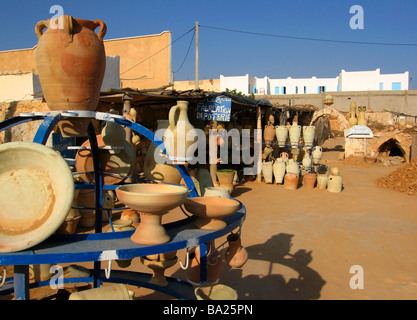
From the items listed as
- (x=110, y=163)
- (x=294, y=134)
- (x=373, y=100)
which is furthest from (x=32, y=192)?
(x=373, y=100)

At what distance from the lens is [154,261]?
8.87 ft

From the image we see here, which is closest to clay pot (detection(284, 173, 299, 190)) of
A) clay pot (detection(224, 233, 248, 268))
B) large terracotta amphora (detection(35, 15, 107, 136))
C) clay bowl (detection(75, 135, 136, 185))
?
clay bowl (detection(75, 135, 136, 185))

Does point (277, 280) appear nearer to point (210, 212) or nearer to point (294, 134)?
point (210, 212)

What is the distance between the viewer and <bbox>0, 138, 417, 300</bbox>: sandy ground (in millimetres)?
3453

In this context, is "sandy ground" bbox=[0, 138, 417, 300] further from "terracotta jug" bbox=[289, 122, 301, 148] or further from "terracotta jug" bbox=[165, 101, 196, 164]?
"terracotta jug" bbox=[289, 122, 301, 148]

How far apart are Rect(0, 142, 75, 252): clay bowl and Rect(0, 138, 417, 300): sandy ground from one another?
1.72m

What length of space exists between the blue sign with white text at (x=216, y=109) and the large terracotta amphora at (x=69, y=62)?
5.46 meters

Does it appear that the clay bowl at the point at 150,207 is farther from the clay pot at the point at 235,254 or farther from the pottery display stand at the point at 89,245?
the clay pot at the point at 235,254

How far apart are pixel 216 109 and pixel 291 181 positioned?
293 centimetres

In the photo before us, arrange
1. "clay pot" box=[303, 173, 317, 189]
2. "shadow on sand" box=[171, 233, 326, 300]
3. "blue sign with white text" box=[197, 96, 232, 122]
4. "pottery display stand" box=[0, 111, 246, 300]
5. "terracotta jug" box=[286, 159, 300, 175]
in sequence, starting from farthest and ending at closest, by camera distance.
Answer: "terracotta jug" box=[286, 159, 300, 175] < "clay pot" box=[303, 173, 317, 189] < "blue sign with white text" box=[197, 96, 232, 122] < "shadow on sand" box=[171, 233, 326, 300] < "pottery display stand" box=[0, 111, 246, 300]

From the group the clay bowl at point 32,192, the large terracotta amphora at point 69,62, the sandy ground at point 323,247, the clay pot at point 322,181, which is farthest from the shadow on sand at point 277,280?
the clay pot at point 322,181

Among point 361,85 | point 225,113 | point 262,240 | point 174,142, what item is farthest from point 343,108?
point 174,142
